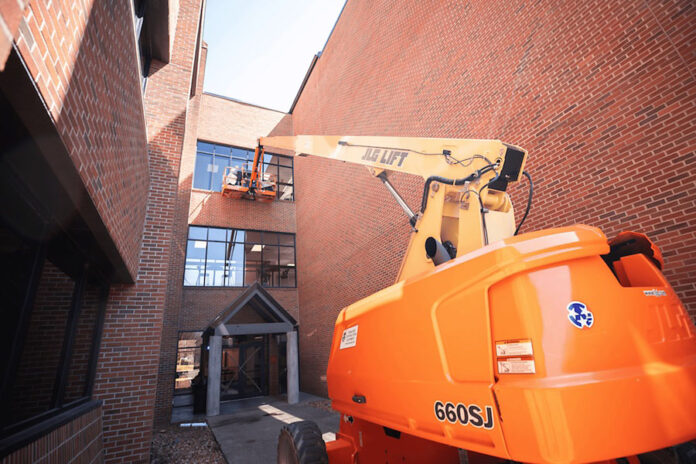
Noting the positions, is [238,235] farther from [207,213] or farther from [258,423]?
[258,423]

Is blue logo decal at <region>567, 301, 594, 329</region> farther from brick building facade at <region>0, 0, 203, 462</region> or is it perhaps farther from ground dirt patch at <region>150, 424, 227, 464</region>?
ground dirt patch at <region>150, 424, 227, 464</region>

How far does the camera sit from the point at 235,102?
20.3 meters

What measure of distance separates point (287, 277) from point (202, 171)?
7.07 meters

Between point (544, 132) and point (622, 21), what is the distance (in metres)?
1.94

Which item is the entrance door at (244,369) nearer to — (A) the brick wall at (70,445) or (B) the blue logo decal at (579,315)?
(A) the brick wall at (70,445)

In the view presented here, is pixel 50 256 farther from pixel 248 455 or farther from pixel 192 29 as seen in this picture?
pixel 192 29

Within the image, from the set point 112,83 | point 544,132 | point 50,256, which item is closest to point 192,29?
point 50,256

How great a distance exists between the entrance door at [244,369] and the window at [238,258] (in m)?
2.77

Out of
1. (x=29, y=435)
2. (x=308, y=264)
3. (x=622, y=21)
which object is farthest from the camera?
(x=308, y=264)

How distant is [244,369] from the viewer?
15.5 metres

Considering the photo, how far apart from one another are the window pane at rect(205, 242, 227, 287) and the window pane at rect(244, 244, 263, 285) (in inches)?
42.3

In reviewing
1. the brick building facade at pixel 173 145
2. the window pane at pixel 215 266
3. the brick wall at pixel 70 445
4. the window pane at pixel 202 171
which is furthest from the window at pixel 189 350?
the brick wall at pixel 70 445

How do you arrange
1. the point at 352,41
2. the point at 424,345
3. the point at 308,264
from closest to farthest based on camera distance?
1. the point at 424,345
2. the point at 352,41
3. the point at 308,264

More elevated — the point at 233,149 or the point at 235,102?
the point at 235,102
